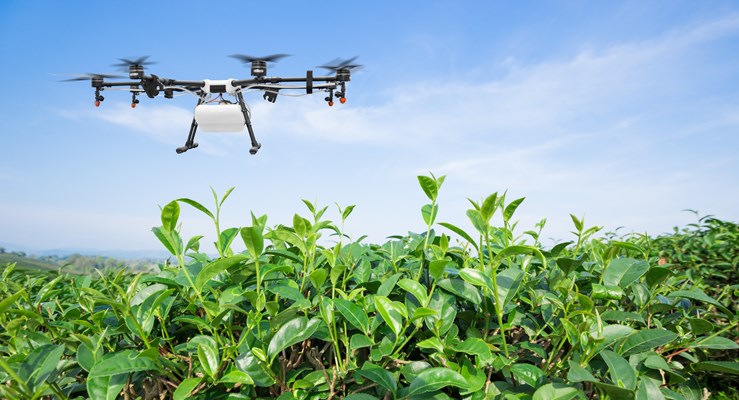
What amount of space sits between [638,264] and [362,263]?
912 mm

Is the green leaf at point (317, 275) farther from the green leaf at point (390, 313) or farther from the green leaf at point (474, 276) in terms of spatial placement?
the green leaf at point (474, 276)

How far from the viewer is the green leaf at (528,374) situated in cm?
132

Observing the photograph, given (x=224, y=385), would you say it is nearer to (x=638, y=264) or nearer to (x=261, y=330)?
(x=261, y=330)

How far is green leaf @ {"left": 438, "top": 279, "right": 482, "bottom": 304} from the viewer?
1.42m

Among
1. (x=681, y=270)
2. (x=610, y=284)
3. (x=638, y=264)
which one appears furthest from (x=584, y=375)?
(x=681, y=270)

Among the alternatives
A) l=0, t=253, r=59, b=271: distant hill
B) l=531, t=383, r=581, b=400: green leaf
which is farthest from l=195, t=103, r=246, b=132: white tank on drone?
l=531, t=383, r=581, b=400: green leaf

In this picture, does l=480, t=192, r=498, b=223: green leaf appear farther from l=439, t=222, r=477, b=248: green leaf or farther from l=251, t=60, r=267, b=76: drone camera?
l=251, t=60, r=267, b=76: drone camera

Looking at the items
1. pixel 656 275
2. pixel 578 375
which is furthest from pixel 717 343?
pixel 578 375

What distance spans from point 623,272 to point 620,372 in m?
0.40

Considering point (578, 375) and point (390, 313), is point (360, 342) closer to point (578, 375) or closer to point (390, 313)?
point (390, 313)

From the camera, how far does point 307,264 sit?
66.1 inches

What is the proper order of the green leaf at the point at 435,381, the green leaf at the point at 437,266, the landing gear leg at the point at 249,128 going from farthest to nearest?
the landing gear leg at the point at 249,128 → the green leaf at the point at 437,266 → the green leaf at the point at 435,381

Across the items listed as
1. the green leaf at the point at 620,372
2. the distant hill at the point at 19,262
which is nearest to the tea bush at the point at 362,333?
the green leaf at the point at 620,372

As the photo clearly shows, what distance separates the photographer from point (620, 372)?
1.30 metres
